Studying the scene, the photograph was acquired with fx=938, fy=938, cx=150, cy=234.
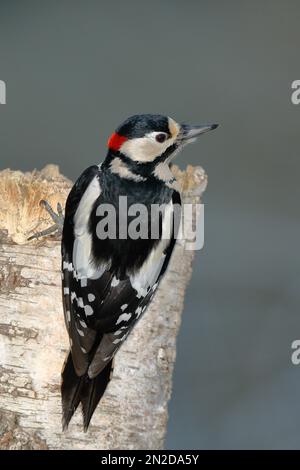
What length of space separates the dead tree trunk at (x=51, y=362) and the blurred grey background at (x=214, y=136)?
1.35m

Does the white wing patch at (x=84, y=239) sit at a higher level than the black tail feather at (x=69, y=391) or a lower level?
higher

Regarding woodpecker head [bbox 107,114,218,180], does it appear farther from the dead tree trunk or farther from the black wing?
the dead tree trunk

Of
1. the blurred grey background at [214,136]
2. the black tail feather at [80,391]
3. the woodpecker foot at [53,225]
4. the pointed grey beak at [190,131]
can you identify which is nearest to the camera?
the black tail feather at [80,391]

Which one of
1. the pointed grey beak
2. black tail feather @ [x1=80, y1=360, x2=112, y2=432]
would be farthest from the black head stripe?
black tail feather @ [x1=80, y1=360, x2=112, y2=432]

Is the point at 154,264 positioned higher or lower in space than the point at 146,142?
lower

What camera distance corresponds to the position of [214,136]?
A: 416cm

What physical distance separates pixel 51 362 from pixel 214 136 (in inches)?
73.0

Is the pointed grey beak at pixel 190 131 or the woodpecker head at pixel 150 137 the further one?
the pointed grey beak at pixel 190 131

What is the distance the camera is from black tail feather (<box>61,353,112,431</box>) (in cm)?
252

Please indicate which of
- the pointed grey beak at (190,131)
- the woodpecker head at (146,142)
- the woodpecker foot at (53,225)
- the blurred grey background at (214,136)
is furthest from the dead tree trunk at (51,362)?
the blurred grey background at (214,136)

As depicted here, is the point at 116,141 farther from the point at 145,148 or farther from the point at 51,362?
the point at 51,362

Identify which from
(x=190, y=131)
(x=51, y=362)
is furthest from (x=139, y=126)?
(x=51, y=362)

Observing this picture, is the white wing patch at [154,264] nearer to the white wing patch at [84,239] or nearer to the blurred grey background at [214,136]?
the white wing patch at [84,239]

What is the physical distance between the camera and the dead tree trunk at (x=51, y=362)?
2.54 meters
